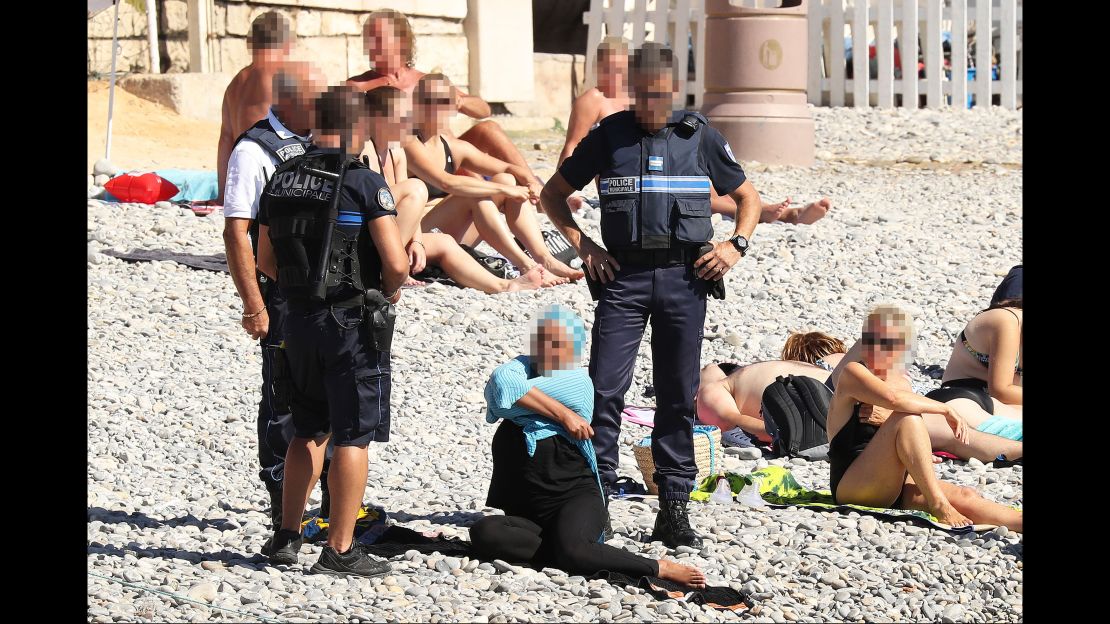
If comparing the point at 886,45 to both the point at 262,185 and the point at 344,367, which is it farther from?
the point at 344,367

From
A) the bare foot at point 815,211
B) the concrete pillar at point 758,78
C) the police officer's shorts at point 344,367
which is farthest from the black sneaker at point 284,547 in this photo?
the concrete pillar at point 758,78

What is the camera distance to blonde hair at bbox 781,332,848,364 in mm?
7117

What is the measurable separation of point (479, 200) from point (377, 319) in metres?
4.40

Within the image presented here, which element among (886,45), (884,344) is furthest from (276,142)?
(886,45)

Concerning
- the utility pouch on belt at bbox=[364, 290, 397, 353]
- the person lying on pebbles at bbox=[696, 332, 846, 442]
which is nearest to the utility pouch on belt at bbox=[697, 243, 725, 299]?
the utility pouch on belt at bbox=[364, 290, 397, 353]

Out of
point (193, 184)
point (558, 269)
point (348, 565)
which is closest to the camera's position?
point (348, 565)

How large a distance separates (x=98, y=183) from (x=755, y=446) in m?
6.23

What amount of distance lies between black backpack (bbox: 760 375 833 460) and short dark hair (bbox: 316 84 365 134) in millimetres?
2834

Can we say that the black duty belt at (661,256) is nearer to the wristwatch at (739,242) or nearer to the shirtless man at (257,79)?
the wristwatch at (739,242)

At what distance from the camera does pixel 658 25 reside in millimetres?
17438

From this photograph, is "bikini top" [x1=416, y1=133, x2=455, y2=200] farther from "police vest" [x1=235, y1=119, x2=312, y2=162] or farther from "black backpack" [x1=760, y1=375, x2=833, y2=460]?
"police vest" [x1=235, y1=119, x2=312, y2=162]
